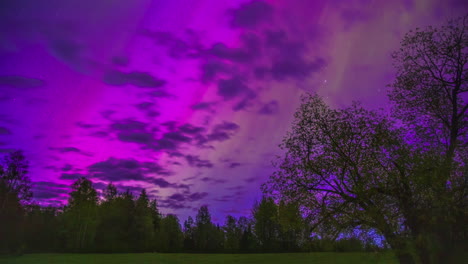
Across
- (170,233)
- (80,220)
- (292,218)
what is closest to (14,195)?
(80,220)

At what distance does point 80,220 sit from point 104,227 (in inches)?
317

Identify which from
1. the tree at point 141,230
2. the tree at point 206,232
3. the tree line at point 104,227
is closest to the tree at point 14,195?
the tree line at point 104,227

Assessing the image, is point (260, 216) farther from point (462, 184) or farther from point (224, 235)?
point (462, 184)

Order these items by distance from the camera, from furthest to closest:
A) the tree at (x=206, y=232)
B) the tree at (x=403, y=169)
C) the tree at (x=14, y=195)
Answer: the tree at (x=206, y=232)
the tree at (x=14, y=195)
the tree at (x=403, y=169)

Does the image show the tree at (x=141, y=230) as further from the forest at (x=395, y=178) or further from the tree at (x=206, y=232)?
the forest at (x=395, y=178)

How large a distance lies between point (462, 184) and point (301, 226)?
10.2 meters

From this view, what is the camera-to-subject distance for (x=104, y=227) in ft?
360

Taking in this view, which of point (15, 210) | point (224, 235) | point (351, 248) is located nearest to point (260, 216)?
point (224, 235)

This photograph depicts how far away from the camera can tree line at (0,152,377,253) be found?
88812mm

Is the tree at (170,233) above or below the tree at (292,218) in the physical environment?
below

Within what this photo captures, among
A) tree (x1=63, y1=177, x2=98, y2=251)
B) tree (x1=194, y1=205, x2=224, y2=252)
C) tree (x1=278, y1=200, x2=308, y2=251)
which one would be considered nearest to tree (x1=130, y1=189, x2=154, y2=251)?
tree (x1=63, y1=177, x2=98, y2=251)

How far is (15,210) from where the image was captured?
291ft

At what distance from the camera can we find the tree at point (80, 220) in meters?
107

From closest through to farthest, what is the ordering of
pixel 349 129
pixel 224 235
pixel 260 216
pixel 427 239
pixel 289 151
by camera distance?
1. pixel 427 239
2. pixel 349 129
3. pixel 289 151
4. pixel 260 216
5. pixel 224 235
